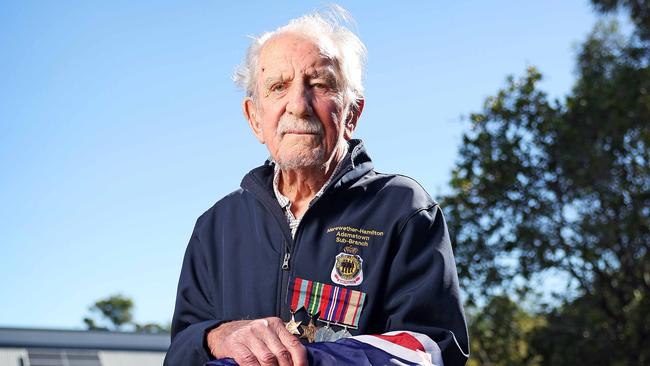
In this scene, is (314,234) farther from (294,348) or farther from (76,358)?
(76,358)

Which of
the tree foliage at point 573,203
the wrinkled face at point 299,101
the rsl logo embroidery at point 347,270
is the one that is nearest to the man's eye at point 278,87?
the wrinkled face at point 299,101

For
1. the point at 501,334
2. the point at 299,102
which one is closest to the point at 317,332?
the point at 299,102

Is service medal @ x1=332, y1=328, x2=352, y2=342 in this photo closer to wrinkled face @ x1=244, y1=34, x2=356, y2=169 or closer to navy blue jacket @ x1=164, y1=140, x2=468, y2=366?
navy blue jacket @ x1=164, y1=140, x2=468, y2=366

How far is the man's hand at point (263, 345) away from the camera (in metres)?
1.93

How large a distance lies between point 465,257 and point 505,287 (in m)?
0.98

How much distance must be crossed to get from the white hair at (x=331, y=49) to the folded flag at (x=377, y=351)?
813 millimetres

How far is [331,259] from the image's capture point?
2371 millimetres

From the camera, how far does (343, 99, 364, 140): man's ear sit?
2.65 meters

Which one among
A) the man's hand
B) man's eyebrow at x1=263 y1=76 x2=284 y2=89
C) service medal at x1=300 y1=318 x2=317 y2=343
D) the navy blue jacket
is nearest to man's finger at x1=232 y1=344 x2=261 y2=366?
the man's hand

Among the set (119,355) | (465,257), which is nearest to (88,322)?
(119,355)

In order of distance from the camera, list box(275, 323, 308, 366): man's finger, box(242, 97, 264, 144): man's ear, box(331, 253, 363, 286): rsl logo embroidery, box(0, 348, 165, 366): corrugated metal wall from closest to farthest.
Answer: box(275, 323, 308, 366): man's finger, box(331, 253, 363, 286): rsl logo embroidery, box(242, 97, 264, 144): man's ear, box(0, 348, 165, 366): corrugated metal wall

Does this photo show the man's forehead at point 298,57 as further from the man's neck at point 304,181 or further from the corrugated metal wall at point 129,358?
the corrugated metal wall at point 129,358

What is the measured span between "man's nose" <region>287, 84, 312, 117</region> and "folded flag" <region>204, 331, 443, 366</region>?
2.32 ft

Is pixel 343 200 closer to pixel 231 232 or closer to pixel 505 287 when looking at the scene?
pixel 231 232
